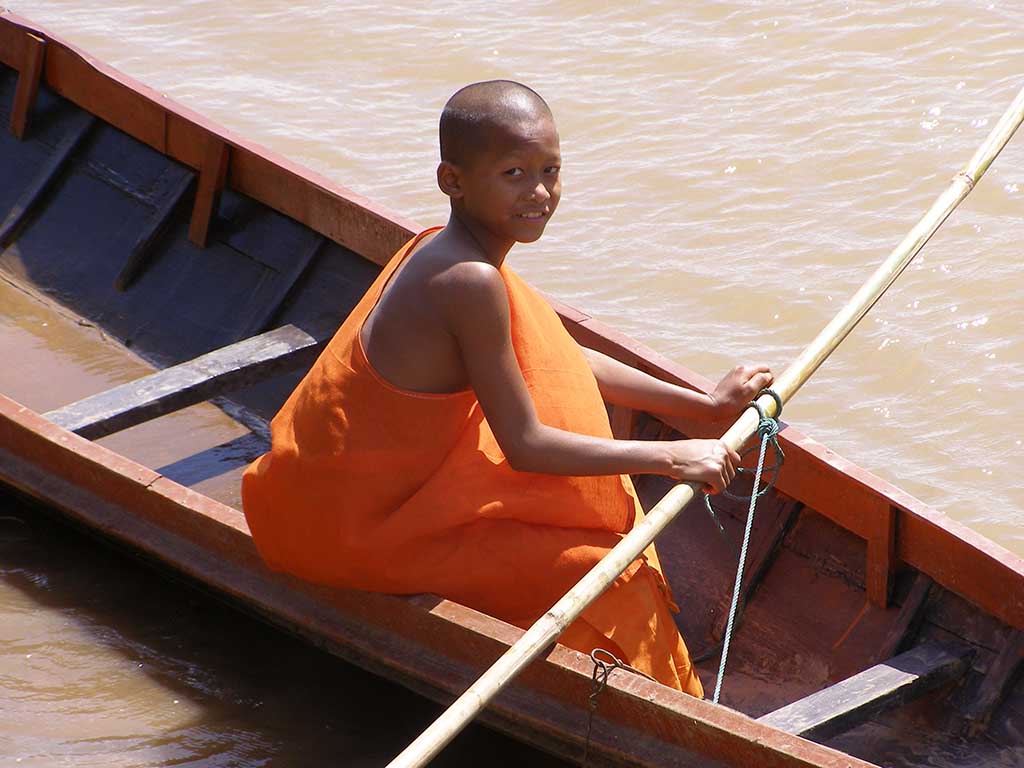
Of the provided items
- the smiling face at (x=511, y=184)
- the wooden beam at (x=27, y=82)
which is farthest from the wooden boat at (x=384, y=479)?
the smiling face at (x=511, y=184)

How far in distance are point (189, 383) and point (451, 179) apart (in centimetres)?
183

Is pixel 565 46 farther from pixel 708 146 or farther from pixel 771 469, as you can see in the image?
pixel 771 469

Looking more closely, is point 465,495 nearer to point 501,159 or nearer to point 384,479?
point 384,479

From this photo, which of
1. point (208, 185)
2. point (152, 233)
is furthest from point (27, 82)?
point (208, 185)

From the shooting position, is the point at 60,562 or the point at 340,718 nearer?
the point at 340,718

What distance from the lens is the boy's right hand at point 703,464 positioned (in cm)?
271

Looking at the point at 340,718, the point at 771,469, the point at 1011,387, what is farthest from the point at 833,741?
the point at 1011,387

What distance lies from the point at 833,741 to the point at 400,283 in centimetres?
145

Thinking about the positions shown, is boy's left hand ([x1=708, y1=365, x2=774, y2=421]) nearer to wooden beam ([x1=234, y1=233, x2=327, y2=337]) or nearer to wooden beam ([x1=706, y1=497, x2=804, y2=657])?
wooden beam ([x1=706, y1=497, x2=804, y2=657])

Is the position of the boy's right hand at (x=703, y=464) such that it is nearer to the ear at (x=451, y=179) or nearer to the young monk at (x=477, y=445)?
the young monk at (x=477, y=445)

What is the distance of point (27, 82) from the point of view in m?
5.62

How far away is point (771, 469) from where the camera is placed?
3482 millimetres

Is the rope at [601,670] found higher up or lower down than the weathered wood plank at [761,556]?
lower down

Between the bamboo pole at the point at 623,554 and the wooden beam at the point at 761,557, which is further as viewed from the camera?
the wooden beam at the point at 761,557
